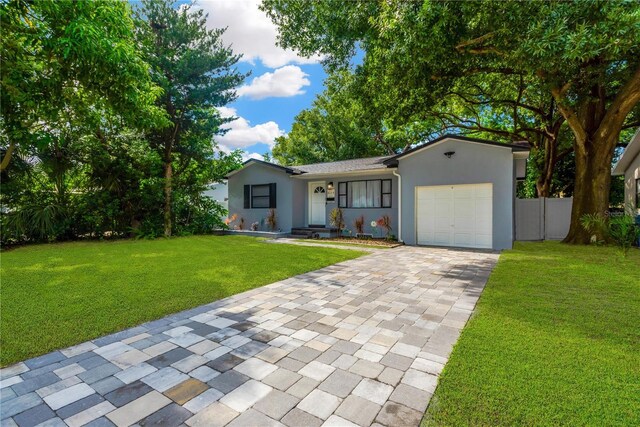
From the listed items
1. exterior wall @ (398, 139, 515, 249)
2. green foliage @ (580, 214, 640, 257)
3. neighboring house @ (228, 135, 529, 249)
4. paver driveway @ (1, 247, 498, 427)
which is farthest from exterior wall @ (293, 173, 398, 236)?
paver driveway @ (1, 247, 498, 427)

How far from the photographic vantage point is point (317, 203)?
568 inches

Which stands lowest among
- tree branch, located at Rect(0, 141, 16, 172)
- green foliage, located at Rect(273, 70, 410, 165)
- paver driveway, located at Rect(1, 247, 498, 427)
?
paver driveway, located at Rect(1, 247, 498, 427)

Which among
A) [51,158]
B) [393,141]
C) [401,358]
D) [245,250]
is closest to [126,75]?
[245,250]

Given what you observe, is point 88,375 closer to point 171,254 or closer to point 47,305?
point 47,305

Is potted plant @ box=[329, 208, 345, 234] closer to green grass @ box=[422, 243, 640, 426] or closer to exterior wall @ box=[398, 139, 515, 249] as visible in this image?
exterior wall @ box=[398, 139, 515, 249]

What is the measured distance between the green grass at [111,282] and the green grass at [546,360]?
137 inches

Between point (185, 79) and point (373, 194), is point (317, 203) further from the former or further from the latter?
point (185, 79)

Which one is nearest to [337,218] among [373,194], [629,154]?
[373,194]

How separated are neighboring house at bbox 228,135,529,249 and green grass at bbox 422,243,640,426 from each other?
179 inches

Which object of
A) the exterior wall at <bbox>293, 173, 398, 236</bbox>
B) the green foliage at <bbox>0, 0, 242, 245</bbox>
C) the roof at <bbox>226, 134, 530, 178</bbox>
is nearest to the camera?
the green foliage at <bbox>0, 0, 242, 245</bbox>

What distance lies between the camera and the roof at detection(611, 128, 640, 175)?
11.6 m

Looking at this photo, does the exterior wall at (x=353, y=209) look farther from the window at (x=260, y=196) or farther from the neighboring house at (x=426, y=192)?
the window at (x=260, y=196)

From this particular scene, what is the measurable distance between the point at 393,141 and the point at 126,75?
20607 mm

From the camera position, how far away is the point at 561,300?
14.5 ft
